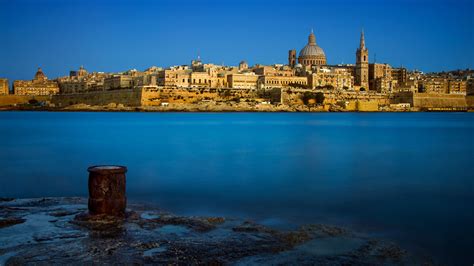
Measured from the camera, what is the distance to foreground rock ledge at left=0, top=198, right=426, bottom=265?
338cm

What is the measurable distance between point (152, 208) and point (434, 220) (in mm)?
2590

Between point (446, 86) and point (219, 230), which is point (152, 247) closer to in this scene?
point (219, 230)

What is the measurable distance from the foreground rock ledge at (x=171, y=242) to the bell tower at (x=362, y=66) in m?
56.6

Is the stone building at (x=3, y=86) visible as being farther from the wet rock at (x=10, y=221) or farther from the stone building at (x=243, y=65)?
the wet rock at (x=10, y=221)

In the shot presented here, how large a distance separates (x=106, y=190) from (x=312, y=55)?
2398 inches

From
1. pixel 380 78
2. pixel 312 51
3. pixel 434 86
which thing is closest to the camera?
pixel 380 78

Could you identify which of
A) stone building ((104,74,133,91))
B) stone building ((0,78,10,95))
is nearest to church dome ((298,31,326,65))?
stone building ((104,74,133,91))

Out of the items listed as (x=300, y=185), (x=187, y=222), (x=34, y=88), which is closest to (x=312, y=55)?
(x=34, y=88)

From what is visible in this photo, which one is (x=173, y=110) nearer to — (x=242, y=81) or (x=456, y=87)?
(x=242, y=81)

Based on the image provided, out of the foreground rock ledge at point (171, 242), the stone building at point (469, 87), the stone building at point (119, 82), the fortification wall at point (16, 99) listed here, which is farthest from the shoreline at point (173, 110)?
the foreground rock ledge at point (171, 242)

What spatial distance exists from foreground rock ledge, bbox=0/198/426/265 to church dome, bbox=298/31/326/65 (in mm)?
60186

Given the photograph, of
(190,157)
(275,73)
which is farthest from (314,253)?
(275,73)

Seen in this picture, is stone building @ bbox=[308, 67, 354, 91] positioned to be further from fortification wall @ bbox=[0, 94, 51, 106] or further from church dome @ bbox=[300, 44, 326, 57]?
fortification wall @ bbox=[0, 94, 51, 106]

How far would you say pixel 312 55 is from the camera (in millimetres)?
63625
